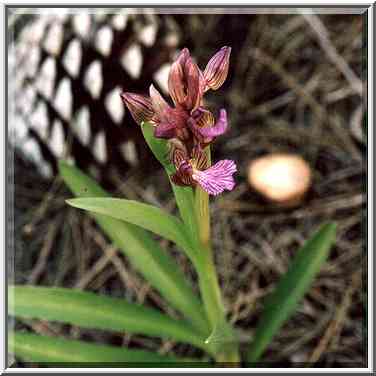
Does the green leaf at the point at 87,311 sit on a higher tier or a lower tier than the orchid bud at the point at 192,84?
lower

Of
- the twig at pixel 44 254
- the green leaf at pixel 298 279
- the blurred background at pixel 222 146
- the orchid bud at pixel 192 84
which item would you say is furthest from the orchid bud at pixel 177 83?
the twig at pixel 44 254

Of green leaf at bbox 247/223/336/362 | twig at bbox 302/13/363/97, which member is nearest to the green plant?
green leaf at bbox 247/223/336/362

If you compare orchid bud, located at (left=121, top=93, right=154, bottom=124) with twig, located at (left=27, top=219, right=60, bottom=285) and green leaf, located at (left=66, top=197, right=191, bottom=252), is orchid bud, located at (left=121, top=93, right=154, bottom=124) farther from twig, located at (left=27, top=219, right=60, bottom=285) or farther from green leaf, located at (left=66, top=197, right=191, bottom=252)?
twig, located at (left=27, top=219, right=60, bottom=285)

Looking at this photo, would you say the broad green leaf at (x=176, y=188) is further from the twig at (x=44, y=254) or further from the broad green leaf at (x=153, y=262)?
the twig at (x=44, y=254)

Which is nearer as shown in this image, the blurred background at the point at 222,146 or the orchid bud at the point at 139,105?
the orchid bud at the point at 139,105

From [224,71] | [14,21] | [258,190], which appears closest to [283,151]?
[258,190]

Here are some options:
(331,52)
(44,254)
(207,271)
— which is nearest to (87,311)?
(207,271)
